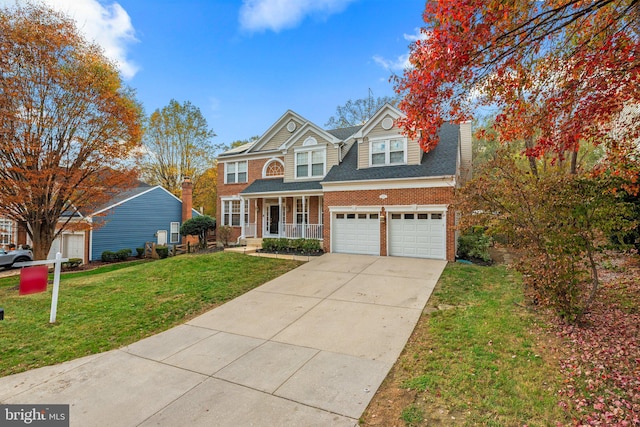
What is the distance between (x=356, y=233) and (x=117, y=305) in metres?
9.45

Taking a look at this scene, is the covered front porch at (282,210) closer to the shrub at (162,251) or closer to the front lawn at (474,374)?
the shrub at (162,251)

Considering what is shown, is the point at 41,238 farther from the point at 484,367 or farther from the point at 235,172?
the point at 484,367

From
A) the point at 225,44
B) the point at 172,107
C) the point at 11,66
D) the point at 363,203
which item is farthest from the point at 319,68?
the point at 172,107

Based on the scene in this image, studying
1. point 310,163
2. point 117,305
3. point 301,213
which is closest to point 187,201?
point 301,213

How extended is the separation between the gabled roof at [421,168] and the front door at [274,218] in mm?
4480

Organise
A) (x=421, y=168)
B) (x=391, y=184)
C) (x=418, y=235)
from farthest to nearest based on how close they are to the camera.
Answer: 1. (x=391, y=184)
2. (x=421, y=168)
3. (x=418, y=235)

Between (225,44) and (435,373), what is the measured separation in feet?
52.0

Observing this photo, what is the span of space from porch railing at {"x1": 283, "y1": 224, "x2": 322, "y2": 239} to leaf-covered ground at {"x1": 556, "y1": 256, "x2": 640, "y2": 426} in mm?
10944

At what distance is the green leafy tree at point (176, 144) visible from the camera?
28828mm

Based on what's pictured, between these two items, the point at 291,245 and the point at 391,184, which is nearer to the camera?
the point at 391,184

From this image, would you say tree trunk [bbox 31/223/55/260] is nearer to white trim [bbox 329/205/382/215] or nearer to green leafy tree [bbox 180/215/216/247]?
green leafy tree [bbox 180/215/216/247]

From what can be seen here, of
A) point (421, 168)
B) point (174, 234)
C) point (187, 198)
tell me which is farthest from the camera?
point (174, 234)

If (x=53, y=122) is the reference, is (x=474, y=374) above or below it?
below

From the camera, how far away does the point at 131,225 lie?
70.3 feet
